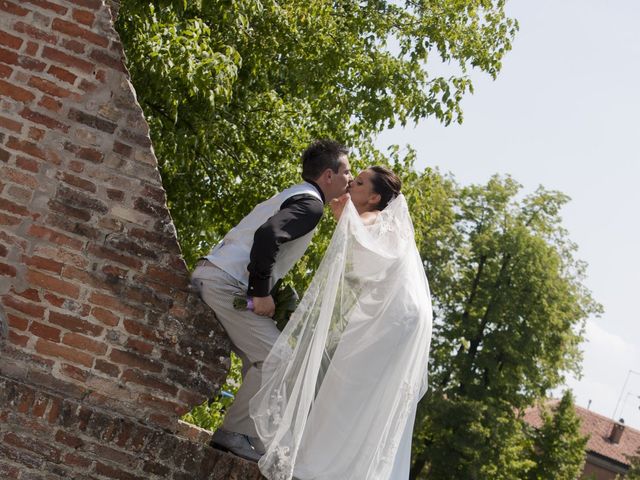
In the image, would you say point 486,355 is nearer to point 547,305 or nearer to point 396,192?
point 547,305

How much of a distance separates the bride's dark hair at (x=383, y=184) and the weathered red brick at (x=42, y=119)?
1.90 m

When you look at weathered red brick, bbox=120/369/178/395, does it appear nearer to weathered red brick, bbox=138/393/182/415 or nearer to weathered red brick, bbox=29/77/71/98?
weathered red brick, bbox=138/393/182/415

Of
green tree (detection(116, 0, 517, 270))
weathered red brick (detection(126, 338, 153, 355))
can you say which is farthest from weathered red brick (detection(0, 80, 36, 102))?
green tree (detection(116, 0, 517, 270))

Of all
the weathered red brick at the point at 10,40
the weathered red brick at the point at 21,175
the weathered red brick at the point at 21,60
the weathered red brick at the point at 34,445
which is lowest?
the weathered red brick at the point at 34,445

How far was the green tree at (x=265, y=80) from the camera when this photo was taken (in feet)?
34.4

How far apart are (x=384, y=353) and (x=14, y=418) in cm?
208

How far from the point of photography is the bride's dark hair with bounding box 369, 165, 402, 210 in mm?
6363

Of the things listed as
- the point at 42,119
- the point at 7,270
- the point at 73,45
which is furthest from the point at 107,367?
the point at 73,45

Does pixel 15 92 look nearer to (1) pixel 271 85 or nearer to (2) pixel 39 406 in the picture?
(2) pixel 39 406

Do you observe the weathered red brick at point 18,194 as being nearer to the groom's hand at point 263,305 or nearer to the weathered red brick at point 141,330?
the weathered red brick at point 141,330

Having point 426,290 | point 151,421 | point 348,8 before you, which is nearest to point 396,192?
point 426,290

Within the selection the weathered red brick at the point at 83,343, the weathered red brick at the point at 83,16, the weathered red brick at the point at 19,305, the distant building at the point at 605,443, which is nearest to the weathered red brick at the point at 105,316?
the weathered red brick at the point at 83,343

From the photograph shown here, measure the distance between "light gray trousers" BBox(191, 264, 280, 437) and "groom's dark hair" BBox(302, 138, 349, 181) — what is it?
0.79m

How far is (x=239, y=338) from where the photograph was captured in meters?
5.82
